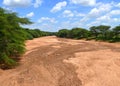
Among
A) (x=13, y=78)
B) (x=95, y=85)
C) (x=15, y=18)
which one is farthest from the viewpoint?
(x=15, y=18)

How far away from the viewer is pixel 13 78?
72.2ft

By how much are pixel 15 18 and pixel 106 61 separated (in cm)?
1084

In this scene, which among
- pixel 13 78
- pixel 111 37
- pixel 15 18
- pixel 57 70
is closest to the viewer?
pixel 13 78

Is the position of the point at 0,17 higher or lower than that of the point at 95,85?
higher

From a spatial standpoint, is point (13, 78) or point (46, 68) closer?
point (13, 78)

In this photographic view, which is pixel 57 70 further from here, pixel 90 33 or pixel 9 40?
pixel 90 33

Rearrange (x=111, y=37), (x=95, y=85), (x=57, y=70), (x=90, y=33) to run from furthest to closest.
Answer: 1. (x=90, y=33)
2. (x=111, y=37)
3. (x=57, y=70)
4. (x=95, y=85)

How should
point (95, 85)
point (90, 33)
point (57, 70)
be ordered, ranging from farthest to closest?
point (90, 33) → point (57, 70) → point (95, 85)

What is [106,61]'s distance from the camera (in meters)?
29.9

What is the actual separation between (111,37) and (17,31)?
175ft

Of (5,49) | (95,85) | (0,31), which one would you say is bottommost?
(95,85)

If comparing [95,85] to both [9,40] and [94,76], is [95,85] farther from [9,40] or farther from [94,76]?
[9,40]

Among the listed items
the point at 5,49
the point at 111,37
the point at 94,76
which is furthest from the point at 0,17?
the point at 111,37

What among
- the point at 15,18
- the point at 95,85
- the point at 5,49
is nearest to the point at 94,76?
the point at 95,85
